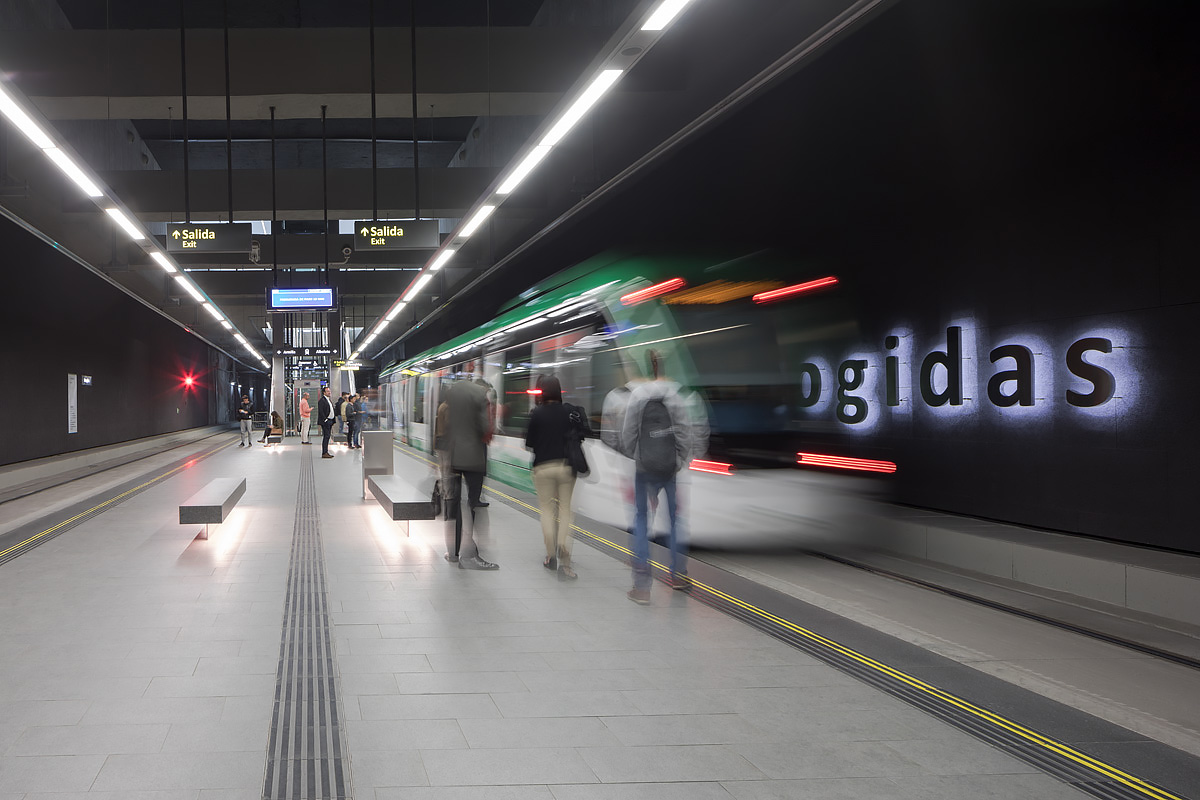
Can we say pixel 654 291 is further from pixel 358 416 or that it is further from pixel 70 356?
pixel 358 416

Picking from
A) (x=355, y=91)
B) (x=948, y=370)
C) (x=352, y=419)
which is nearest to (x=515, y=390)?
(x=355, y=91)

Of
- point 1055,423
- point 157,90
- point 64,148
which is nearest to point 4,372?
point 157,90

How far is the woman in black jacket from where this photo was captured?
6.50 metres

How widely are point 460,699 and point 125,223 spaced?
8466 mm

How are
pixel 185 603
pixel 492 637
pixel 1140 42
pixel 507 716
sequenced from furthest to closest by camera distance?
pixel 1140 42, pixel 185 603, pixel 492 637, pixel 507 716

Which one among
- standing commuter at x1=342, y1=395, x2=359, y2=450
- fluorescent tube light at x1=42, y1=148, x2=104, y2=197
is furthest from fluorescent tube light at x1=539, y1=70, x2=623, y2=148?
standing commuter at x1=342, y1=395, x2=359, y2=450

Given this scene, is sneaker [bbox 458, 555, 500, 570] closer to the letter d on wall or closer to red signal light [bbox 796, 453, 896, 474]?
red signal light [bbox 796, 453, 896, 474]

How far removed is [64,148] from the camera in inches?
285

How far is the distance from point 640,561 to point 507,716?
7.49ft

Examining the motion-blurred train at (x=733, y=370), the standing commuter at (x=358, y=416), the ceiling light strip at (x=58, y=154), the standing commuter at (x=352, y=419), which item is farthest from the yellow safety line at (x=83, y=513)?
the standing commuter at (x=358, y=416)

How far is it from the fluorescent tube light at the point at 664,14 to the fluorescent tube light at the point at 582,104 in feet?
2.13

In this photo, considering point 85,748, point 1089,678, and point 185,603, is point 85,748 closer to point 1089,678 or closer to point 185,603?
point 185,603

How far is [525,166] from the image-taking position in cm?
780

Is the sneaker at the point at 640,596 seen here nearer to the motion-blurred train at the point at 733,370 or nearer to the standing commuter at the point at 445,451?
the motion-blurred train at the point at 733,370
